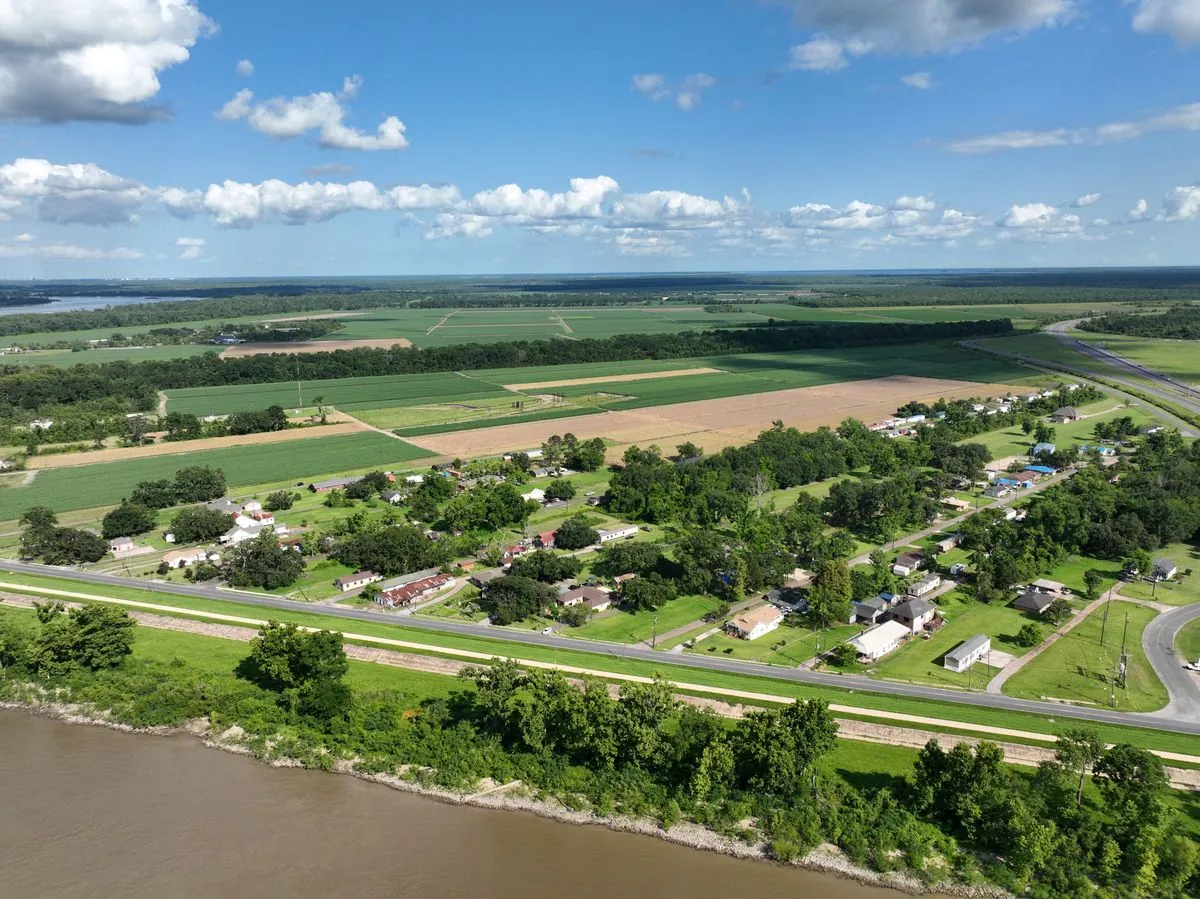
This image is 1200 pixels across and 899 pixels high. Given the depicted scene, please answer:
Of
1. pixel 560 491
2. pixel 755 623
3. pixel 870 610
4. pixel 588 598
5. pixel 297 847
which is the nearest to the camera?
pixel 297 847

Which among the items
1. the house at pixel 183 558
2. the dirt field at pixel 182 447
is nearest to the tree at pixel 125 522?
the house at pixel 183 558

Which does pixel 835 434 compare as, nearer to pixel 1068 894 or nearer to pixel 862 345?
pixel 1068 894

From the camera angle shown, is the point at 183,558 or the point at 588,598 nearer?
the point at 588,598

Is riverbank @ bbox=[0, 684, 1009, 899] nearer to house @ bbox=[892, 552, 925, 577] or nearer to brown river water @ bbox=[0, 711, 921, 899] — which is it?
brown river water @ bbox=[0, 711, 921, 899]

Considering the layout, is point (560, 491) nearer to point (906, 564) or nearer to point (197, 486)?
point (906, 564)

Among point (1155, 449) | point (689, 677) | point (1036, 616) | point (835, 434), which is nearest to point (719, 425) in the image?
point (835, 434)

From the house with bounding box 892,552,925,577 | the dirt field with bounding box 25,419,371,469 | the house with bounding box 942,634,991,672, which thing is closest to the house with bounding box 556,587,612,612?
the house with bounding box 942,634,991,672

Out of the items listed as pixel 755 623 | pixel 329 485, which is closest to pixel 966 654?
pixel 755 623
